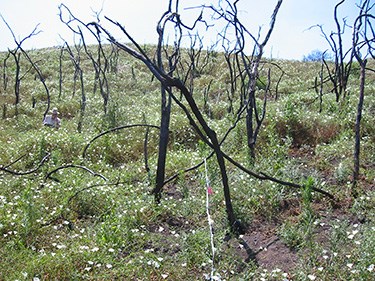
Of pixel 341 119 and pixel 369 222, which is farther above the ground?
pixel 341 119

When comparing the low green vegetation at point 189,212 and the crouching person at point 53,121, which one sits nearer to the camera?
the low green vegetation at point 189,212

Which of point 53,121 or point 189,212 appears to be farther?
point 53,121

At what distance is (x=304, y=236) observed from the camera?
3545 mm

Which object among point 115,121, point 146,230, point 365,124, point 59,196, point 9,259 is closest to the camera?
point 9,259

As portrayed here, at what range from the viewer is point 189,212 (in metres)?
4.44

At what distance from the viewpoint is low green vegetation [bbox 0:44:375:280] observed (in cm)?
321

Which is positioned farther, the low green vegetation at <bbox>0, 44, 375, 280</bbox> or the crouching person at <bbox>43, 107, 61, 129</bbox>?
the crouching person at <bbox>43, 107, 61, 129</bbox>

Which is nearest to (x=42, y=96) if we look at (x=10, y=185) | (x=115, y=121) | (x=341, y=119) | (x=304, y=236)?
(x=115, y=121)

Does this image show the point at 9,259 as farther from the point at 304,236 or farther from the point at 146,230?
the point at 304,236

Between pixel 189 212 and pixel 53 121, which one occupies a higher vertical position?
pixel 53 121

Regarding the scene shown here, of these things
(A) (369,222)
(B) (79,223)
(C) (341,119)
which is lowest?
(B) (79,223)

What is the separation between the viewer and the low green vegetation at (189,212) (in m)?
3.21

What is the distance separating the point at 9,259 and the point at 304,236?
2.70m

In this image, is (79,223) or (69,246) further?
(79,223)
